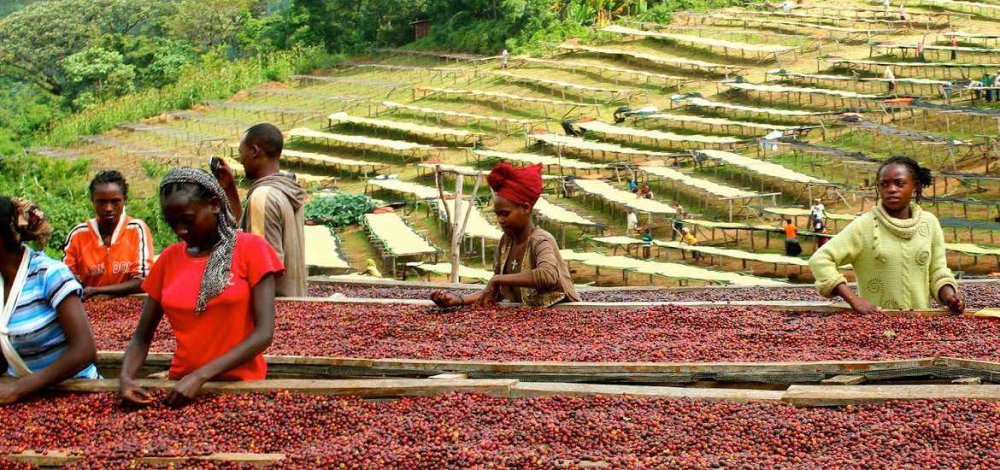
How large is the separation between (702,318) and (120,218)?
319 cm

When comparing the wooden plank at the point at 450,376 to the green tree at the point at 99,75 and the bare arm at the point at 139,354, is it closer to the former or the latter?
the bare arm at the point at 139,354

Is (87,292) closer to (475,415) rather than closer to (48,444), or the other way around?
(48,444)

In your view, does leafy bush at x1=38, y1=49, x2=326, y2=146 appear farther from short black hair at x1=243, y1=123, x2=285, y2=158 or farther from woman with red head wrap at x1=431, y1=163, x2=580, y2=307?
woman with red head wrap at x1=431, y1=163, x2=580, y2=307

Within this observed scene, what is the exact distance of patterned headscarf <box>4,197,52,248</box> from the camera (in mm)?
4004

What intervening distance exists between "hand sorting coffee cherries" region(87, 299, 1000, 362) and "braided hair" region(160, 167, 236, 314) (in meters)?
1.24

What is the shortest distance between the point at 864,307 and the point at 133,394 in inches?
129

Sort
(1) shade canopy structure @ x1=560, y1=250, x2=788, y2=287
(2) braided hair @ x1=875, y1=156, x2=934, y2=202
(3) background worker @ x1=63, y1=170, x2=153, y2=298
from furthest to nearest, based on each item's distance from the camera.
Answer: (1) shade canopy structure @ x1=560, y1=250, x2=788, y2=287 < (3) background worker @ x1=63, y1=170, x2=153, y2=298 < (2) braided hair @ x1=875, y1=156, x2=934, y2=202

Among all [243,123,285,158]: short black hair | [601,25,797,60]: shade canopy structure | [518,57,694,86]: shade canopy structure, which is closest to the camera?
[243,123,285,158]: short black hair

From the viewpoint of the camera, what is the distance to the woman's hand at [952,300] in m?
5.36

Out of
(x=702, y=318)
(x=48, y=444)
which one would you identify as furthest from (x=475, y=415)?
(x=702, y=318)

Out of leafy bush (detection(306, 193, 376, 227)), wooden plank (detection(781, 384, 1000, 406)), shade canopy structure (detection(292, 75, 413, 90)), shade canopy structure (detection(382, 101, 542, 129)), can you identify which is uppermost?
wooden plank (detection(781, 384, 1000, 406))

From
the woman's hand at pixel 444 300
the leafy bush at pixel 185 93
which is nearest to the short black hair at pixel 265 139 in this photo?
the woman's hand at pixel 444 300

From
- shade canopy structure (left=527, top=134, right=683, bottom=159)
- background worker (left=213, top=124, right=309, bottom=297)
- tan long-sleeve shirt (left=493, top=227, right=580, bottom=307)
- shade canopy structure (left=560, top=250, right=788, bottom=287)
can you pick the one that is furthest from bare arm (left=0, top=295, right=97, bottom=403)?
shade canopy structure (left=527, top=134, right=683, bottom=159)

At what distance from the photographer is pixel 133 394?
4.04 meters
